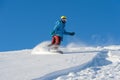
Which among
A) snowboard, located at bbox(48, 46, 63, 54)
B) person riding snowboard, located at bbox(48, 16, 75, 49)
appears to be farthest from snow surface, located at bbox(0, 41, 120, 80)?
person riding snowboard, located at bbox(48, 16, 75, 49)

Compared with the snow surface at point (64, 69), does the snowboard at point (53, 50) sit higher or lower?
higher

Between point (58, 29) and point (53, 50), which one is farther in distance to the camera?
point (58, 29)

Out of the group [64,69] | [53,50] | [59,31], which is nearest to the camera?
[64,69]

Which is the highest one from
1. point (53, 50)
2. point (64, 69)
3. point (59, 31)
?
point (59, 31)

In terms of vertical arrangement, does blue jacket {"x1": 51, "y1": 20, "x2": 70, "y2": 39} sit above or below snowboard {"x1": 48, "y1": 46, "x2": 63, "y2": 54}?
above

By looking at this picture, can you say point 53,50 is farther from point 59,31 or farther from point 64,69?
point 64,69

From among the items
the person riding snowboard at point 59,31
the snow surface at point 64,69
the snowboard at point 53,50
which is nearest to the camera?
the snow surface at point 64,69

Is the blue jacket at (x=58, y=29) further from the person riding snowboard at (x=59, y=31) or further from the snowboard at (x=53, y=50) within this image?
the snowboard at (x=53, y=50)

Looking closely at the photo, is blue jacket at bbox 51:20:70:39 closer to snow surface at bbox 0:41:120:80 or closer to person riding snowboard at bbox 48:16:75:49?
person riding snowboard at bbox 48:16:75:49

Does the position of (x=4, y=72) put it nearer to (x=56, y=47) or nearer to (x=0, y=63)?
(x=0, y=63)

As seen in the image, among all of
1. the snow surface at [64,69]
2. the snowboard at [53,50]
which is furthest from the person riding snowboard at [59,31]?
the snow surface at [64,69]

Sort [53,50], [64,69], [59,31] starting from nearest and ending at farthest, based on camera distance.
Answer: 1. [64,69]
2. [53,50]
3. [59,31]

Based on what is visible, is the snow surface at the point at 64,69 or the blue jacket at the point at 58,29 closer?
the snow surface at the point at 64,69

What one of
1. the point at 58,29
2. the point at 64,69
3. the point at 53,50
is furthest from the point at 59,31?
the point at 64,69
